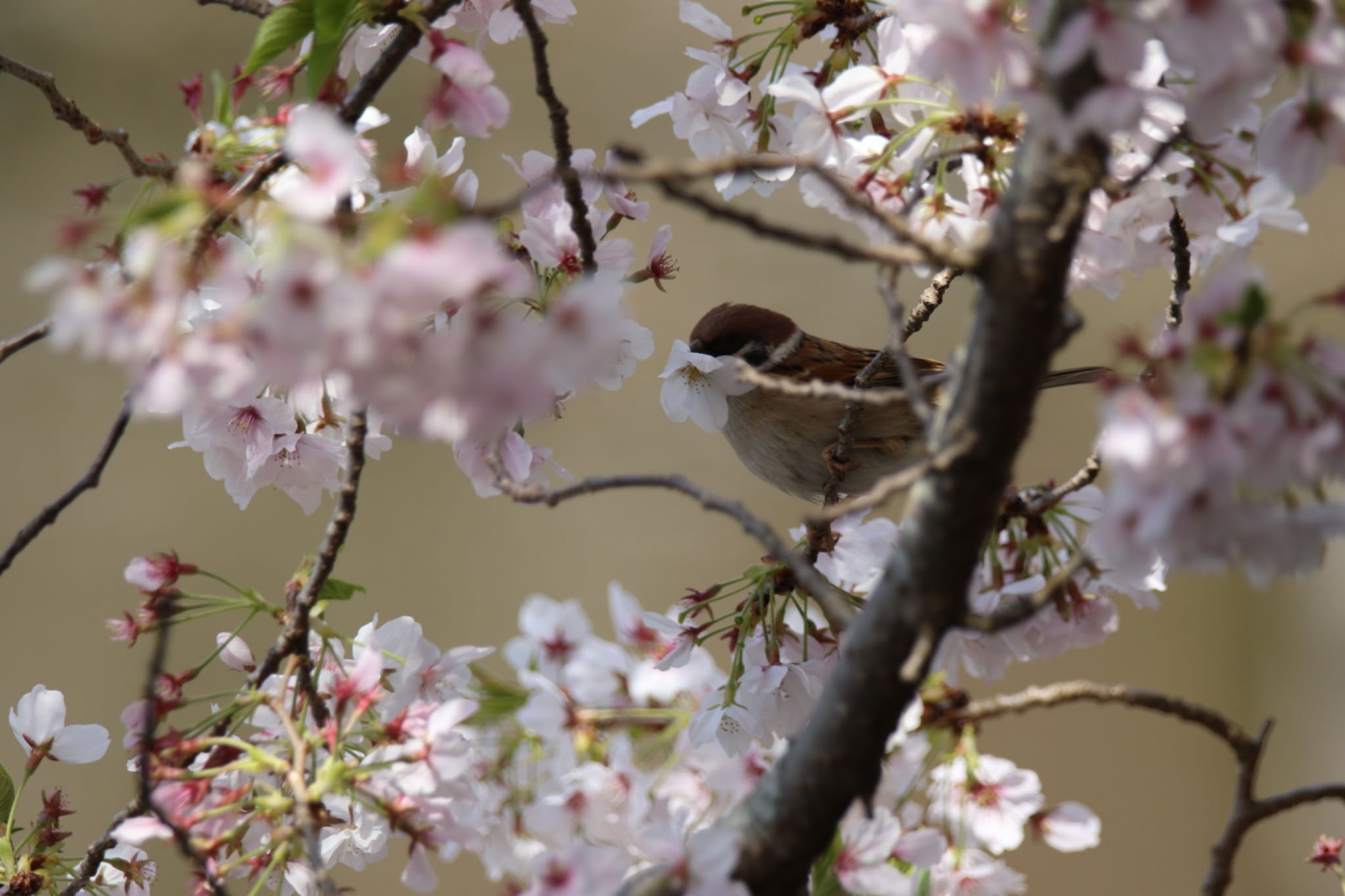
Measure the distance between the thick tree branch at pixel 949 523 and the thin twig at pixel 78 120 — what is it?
0.51 metres

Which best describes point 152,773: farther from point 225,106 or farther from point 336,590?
point 225,106

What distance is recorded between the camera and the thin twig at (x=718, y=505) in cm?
53

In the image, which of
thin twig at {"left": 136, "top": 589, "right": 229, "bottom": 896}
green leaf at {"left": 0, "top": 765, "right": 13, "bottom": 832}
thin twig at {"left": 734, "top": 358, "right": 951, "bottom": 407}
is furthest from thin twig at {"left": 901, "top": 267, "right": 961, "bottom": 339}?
green leaf at {"left": 0, "top": 765, "right": 13, "bottom": 832}

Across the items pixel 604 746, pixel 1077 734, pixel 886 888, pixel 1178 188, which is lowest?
pixel 1077 734

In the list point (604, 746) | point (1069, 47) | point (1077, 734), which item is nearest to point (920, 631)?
point (1069, 47)

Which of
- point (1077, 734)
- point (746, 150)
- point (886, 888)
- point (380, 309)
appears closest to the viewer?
point (380, 309)

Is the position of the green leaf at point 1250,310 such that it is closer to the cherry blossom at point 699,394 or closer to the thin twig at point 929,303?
the thin twig at point 929,303

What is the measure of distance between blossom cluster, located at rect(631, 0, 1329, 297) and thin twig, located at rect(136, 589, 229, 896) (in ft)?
1.50

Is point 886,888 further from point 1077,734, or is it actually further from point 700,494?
point 1077,734

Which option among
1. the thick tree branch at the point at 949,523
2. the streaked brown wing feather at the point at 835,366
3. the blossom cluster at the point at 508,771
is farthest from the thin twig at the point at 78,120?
the streaked brown wing feather at the point at 835,366

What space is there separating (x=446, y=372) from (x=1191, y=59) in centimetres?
32

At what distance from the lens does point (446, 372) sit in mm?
Result: 377

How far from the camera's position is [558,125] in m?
0.71

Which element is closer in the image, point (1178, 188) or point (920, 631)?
point (920, 631)
